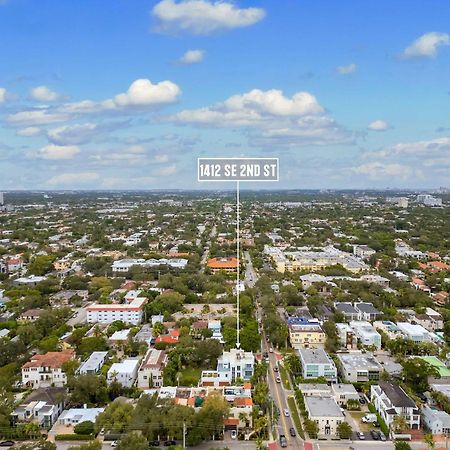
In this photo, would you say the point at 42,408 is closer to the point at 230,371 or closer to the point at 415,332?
the point at 230,371

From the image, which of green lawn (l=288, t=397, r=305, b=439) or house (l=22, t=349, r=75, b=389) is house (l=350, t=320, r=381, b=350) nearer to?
green lawn (l=288, t=397, r=305, b=439)

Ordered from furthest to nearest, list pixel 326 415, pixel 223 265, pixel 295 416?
pixel 223 265, pixel 295 416, pixel 326 415

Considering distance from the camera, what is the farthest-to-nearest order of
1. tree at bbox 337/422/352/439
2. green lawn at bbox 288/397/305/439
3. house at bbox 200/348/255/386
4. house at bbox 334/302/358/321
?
house at bbox 334/302/358/321 < house at bbox 200/348/255/386 < green lawn at bbox 288/397/305/439 < tree at bbox 337/422/352/439

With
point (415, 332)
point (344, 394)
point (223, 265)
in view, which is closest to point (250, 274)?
point (223, 265)

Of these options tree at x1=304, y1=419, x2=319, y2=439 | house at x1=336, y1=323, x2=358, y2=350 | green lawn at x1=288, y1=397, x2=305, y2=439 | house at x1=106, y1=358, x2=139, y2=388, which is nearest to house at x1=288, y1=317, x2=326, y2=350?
house at x1=336, y1=323, x2=358, y2=350

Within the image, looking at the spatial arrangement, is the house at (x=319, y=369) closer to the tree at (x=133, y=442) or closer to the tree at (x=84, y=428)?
the tree at (x=133, y=442)
